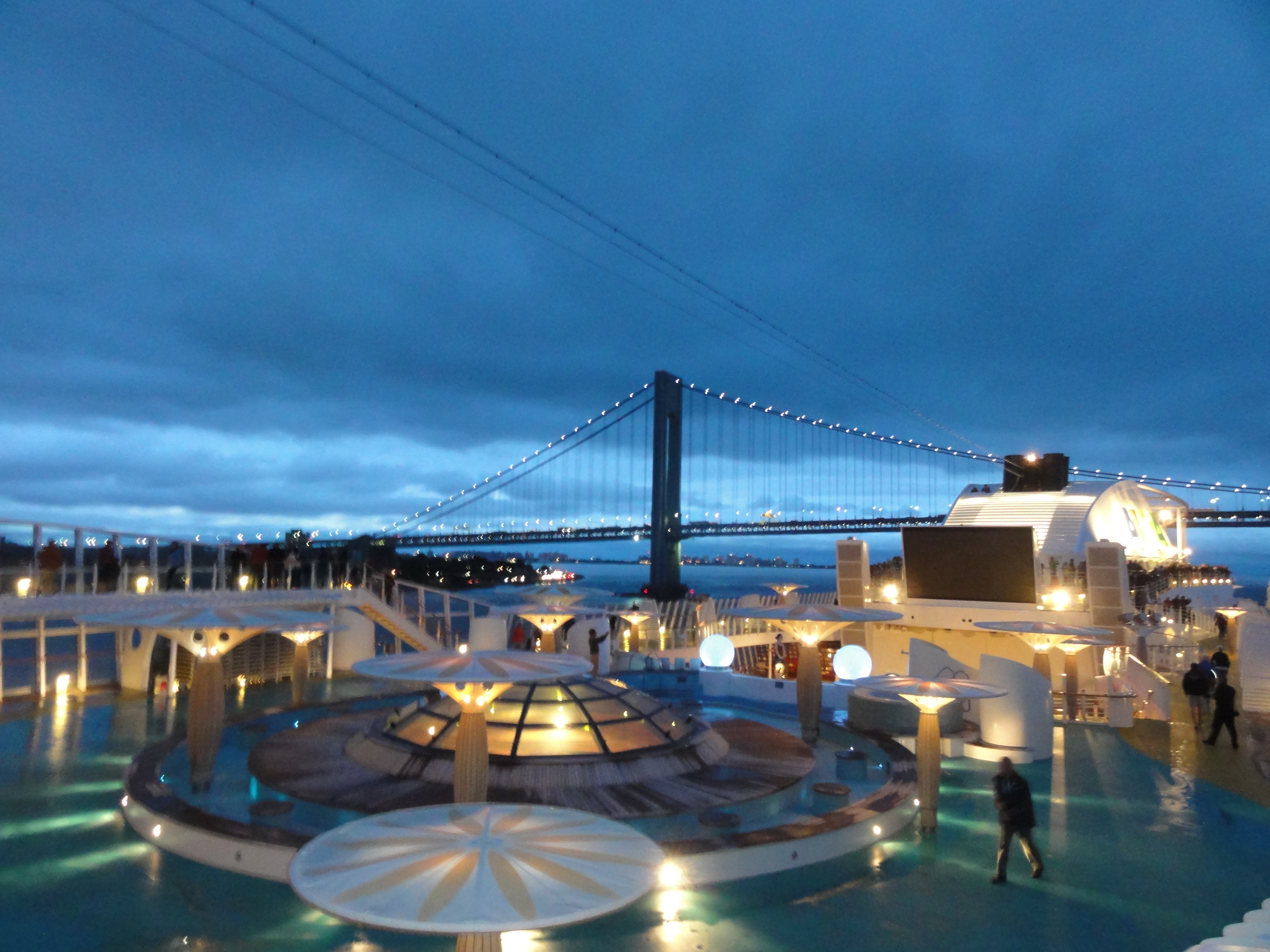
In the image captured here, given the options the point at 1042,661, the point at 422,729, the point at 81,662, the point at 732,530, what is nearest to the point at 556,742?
the point at 422,729

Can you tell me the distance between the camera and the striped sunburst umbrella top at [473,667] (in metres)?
7.63

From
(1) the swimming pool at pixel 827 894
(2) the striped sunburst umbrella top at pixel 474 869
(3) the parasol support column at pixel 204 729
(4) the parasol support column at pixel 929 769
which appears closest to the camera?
(2) the striped sunburst umbrella top at pixel 474 869

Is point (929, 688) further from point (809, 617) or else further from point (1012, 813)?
point (809, 617)

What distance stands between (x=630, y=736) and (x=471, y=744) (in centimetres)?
372

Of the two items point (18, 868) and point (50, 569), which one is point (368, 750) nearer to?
point (18, 868)

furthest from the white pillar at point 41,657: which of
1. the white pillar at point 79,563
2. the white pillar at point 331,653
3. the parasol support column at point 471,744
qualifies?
the parasol support column at point 471,744

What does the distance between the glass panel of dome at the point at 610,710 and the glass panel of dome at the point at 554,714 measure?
0.62 feet

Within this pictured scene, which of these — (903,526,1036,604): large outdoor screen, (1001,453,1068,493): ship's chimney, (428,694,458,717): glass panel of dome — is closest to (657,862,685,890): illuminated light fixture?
(428,694,458,717): glass panel of dome

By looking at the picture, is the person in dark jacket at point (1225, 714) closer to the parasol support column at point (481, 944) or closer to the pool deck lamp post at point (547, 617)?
the pool deck lamp post at point (547, 617)

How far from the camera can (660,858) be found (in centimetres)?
443

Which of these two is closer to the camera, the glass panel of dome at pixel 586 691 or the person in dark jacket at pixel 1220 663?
the glass panel of dome at pixel 586 691

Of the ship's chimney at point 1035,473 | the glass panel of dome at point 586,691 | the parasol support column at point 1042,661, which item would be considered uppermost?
the ship's chimney at point 1035,473

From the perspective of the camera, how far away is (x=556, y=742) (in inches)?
416

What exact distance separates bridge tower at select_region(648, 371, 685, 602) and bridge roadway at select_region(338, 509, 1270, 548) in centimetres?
154
